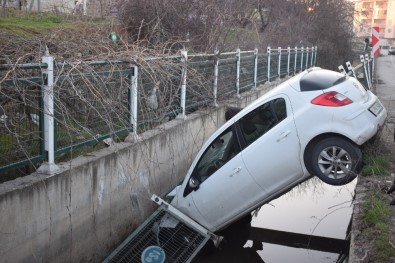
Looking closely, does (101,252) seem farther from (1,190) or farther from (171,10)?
(171,10)

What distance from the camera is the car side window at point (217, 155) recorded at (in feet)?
23.0

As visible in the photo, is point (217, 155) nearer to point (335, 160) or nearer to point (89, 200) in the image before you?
point (335, 160)

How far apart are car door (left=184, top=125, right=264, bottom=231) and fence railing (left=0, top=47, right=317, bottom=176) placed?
3.98 feet

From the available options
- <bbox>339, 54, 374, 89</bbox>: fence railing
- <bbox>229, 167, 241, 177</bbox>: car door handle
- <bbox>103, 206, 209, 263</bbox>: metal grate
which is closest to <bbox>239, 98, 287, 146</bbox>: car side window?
<bbox>229, 167, 241, 177</bbox>: car door handle

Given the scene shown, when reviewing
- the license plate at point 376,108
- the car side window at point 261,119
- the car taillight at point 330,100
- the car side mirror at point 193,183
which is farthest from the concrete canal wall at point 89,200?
the license plate at point 376,108

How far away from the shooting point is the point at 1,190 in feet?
16.5

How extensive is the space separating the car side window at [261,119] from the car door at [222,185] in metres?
0.17

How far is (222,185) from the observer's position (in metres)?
6.94

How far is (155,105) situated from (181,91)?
47.3 inches

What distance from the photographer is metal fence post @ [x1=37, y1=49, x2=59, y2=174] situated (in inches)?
225

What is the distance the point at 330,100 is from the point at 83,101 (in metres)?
2.98

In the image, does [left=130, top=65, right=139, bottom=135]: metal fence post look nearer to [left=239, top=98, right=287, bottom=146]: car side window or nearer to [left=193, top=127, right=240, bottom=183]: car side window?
[left=193, top=127, right=240, bottom=183]: car side window

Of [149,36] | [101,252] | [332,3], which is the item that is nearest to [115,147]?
[101,252]

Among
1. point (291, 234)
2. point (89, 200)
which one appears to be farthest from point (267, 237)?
point (89, 200)
